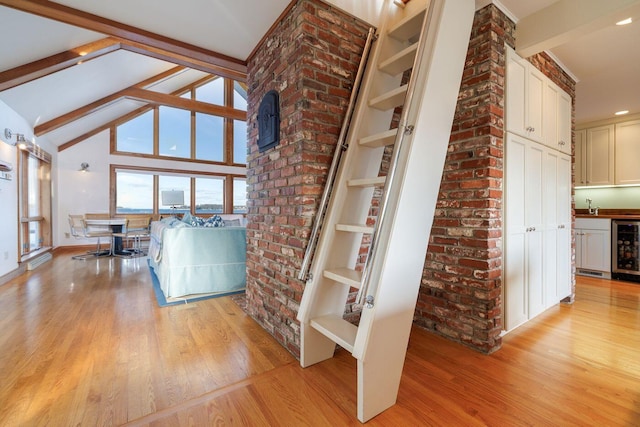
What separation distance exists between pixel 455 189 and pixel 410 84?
0.98 m

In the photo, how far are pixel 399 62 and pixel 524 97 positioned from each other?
1.20 metres

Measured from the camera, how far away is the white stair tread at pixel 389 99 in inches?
64.1

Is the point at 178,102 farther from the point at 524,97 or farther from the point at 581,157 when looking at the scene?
the point at 581,157

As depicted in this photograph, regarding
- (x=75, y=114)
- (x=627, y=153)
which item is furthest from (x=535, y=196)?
(x=75, y=114)

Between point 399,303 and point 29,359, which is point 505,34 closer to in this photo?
point 399,303

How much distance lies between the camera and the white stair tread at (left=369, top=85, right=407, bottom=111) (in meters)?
1.63

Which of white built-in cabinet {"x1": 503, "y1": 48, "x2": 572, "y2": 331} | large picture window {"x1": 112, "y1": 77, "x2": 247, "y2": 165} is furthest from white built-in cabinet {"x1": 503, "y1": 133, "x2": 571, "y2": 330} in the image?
large picture window {"x1": 112, "y1": 77, "x2": 247, "y2": 165}

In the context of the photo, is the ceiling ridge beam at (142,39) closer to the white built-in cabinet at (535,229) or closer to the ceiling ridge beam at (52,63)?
the ceiling ridge beam at (52,63)

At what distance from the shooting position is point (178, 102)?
688 cm

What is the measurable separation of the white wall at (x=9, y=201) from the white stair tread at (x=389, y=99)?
4886 millimetres

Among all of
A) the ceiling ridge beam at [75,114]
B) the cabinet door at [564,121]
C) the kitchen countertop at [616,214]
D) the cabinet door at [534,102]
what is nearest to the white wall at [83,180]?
the ceiling ridge beam at [75,114]

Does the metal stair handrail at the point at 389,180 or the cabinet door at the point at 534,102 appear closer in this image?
the metal stair handrail at the point at 389,180

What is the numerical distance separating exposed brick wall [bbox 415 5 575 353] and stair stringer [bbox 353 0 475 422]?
496 millimetres

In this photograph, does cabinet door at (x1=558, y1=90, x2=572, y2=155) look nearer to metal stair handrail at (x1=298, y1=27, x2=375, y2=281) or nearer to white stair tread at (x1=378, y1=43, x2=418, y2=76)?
white stair tread at (x1=378, y1=43, x2=418, y2=76)
